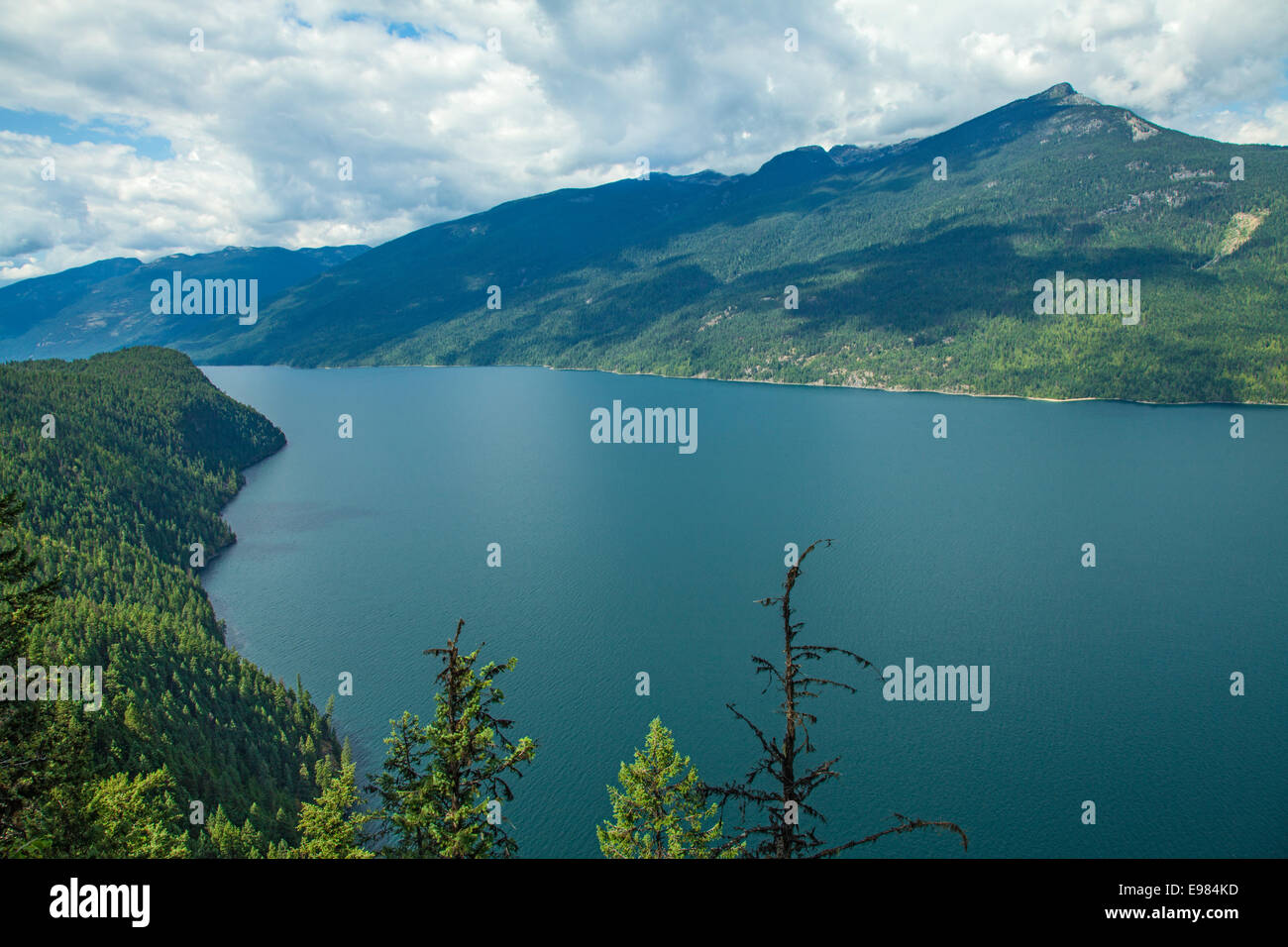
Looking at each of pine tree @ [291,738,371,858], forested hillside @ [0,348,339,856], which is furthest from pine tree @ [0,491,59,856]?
pine tree @ [291,738,371,858]

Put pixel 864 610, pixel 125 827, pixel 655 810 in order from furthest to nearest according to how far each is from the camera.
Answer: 1. pixel 864 610
2. pixel 125 827
3. pixel 655 810

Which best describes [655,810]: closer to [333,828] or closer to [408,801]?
[408,801]

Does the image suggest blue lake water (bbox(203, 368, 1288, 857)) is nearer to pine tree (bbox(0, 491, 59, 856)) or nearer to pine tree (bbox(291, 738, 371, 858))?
pine tree (bbox(291, 738, 371, 858))

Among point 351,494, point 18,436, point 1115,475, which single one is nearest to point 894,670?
point 1115,475

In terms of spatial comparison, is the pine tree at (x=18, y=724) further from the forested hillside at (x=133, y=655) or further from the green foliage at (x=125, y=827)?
the green foliage at (x=125, y=827)

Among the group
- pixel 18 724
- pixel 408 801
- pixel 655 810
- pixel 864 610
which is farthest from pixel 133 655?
pixel 864 610
